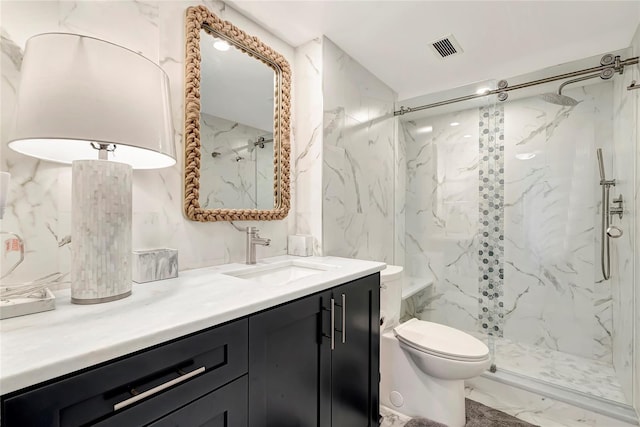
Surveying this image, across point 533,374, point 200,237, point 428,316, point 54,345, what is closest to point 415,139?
point 428,316

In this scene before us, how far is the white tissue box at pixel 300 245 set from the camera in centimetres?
172

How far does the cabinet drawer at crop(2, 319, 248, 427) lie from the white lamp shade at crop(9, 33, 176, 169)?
528 millimetres

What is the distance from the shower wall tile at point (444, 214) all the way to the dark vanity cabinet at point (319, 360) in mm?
1526

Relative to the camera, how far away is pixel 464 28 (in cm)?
172

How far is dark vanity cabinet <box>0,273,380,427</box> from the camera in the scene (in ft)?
1.79

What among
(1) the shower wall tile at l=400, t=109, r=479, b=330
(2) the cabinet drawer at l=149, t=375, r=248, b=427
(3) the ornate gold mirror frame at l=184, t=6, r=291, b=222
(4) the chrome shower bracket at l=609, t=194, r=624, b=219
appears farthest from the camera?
(1) the shower wall tile at l=400, t=109, r=479, b=330

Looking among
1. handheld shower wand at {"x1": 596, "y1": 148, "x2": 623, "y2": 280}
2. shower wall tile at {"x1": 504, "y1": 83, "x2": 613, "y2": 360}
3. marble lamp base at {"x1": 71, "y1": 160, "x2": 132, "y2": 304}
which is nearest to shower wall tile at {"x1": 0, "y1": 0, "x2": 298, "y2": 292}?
marble lamp base at {"x1": 71, "y1": 160, "x2": 132, "y2": 304}

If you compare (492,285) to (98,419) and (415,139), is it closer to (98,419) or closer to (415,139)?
(415,139)

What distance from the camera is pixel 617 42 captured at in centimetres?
176

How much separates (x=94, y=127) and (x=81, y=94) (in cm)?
8

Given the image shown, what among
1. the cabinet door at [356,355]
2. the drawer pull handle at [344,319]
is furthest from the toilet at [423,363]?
the drawer pull handle at [344,319]

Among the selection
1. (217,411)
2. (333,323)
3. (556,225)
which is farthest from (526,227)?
(217,411)

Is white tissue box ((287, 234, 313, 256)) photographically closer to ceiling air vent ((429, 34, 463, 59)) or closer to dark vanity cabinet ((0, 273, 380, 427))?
dark vanity cabinet ((0, 273, 380, 427))

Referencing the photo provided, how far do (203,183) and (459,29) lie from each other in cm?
170
